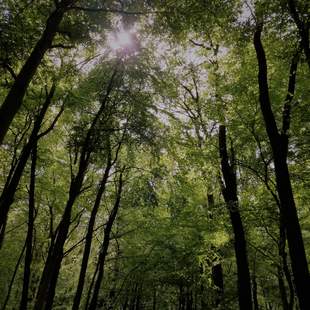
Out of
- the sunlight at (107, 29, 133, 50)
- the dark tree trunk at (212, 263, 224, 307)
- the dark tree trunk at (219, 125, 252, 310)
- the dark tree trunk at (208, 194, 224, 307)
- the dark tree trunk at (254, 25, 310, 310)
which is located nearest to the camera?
the dark tree trunk at (254, 25, 310, 310)

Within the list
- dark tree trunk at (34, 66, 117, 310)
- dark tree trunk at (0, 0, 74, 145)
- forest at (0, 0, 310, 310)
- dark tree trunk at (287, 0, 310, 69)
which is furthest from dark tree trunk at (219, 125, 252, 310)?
dark tree trunk at (0, 0, 74, 145)

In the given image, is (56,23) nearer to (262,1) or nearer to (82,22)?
(82,22)

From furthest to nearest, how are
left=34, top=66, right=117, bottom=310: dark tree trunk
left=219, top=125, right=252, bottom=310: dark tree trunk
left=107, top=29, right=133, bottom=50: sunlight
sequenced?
left=219, top=125, right=252, bottom=310: dark tree trunk < left=107, top=29, right=133, bottom=50: sunlight < left=34, top=66, right=117, bottom=310: dark tree trunk

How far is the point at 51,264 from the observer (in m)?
10.3

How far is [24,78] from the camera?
7.46 m

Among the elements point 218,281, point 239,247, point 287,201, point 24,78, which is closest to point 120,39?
point 24,78

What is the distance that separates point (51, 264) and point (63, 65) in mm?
7613

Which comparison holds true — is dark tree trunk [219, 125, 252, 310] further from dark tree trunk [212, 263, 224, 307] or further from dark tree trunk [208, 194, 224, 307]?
dark tree trunk [212, 263, 224, 307]

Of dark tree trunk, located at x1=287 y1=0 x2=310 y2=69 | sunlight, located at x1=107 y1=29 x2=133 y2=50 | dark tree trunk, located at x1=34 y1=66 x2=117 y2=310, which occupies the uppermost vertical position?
sunlight, located at x1=107 y1=29 x2=133 y2=50

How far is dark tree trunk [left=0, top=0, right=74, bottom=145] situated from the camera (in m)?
7.02

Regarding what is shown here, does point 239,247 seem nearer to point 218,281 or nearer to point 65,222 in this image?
point 218,281

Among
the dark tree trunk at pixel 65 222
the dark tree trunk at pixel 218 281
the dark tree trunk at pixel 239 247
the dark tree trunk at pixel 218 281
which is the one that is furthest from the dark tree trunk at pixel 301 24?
the dark tree trunk at pixel 218 281

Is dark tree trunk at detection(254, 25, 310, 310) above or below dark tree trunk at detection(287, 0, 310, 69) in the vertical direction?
below

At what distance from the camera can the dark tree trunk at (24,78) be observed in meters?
7.02
